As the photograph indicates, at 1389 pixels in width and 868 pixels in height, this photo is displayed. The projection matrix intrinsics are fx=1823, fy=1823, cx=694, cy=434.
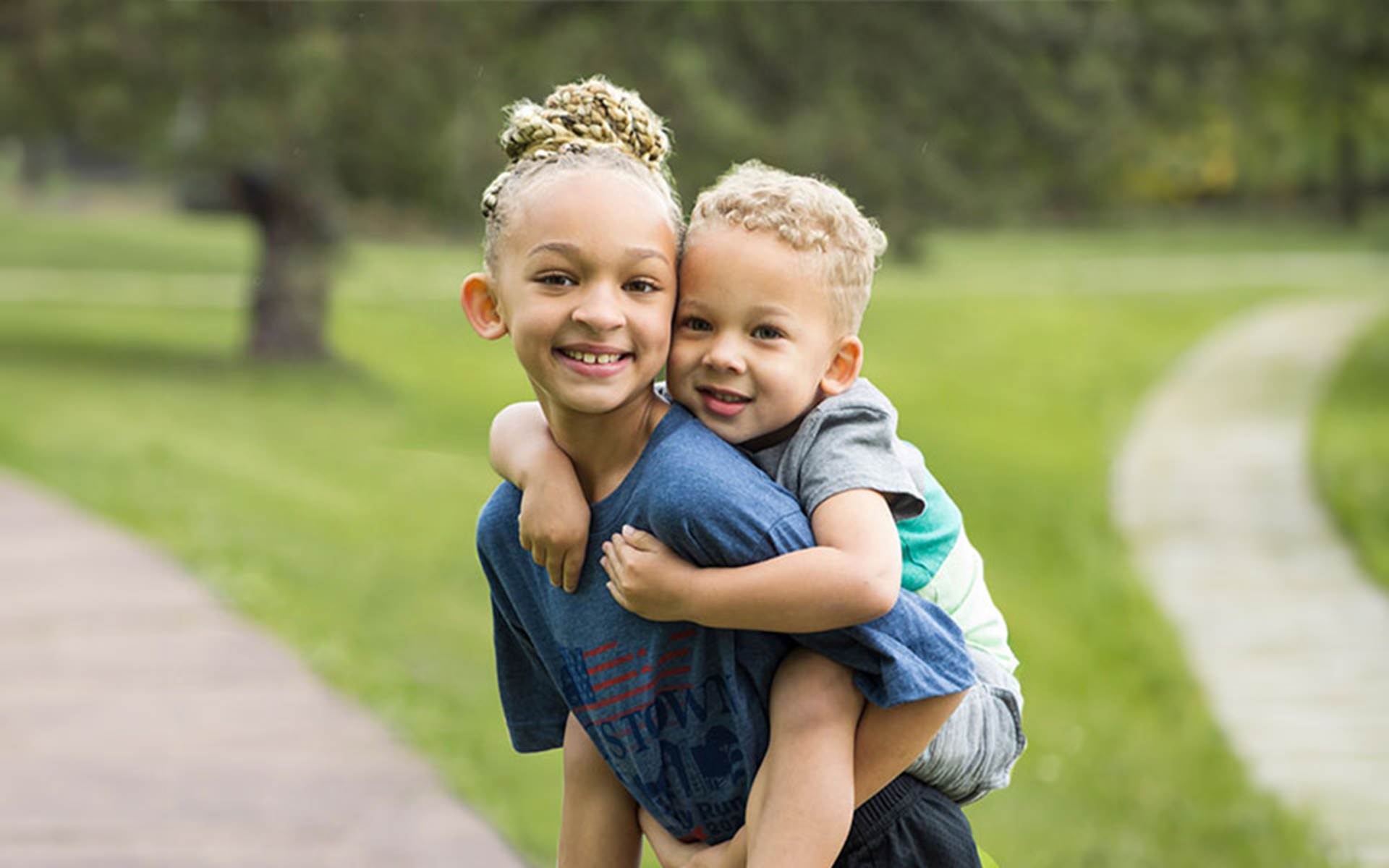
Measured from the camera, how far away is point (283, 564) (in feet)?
28.3

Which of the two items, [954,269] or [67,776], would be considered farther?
[954,269]


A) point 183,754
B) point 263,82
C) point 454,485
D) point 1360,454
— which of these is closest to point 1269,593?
point 1360,454

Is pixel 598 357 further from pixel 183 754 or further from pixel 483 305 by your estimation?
pixel 183 754

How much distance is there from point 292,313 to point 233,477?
6.55m

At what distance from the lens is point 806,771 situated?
1.92 metres

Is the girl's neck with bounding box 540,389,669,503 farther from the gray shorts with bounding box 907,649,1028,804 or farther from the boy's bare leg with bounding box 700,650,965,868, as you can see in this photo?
the gray shorts with bounding box 907,649,1028,804

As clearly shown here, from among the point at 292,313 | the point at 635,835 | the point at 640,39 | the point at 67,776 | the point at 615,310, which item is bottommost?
the point at 67,776

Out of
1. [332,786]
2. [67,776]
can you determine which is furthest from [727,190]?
[67,776]

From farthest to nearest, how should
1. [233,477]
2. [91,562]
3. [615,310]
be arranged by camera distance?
[233,477] → [91,562] → [615,310]

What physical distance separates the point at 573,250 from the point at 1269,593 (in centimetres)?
953

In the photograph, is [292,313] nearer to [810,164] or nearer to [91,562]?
[810,164]

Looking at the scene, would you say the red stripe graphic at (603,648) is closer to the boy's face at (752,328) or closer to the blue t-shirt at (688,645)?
the blue t-shirt at (688,645)

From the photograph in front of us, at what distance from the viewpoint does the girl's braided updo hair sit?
77.4 inches

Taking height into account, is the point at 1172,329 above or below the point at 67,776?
above
